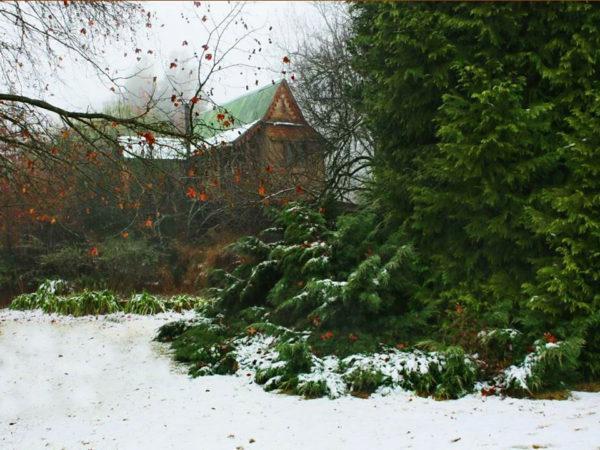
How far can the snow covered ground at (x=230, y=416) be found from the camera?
405 centimetres

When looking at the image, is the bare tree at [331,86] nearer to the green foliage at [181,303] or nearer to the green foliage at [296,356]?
the green foliage at [181,303]

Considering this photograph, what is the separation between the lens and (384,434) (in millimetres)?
4219

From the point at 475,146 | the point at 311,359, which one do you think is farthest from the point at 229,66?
the point at 311,359

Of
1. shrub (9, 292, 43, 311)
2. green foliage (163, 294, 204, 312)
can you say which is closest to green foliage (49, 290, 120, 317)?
shrub (9, 292, 43, 311)

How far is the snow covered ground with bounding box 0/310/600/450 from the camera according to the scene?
405 cm

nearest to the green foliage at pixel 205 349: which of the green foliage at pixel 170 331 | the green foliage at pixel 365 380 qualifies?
the green foliage at pixel 170 331

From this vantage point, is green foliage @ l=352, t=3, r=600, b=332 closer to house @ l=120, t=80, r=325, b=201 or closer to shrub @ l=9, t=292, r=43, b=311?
house @ l=120, t=80, r=325, b=201

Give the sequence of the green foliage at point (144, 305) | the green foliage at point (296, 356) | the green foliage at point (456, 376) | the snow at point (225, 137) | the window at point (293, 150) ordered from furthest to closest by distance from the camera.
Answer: the window at point (293, 150) < the green foliage at point (144, 305) < the snow at point (225, 137) < the green foliage at point (296, 356) < the green foliage at point (456, 376)

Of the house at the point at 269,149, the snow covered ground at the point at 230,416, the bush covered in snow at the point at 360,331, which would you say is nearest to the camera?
the snow covered ground at the point at 230,416

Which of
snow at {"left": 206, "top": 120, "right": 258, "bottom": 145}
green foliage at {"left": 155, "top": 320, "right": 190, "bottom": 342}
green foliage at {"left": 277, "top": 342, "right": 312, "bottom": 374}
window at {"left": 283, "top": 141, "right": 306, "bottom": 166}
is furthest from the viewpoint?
window at {"left": 283, "top": 141, "right": 306, "bottom": 166}

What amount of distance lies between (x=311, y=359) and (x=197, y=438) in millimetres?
1660

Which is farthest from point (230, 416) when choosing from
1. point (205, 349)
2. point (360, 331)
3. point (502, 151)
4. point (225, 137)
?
point (502, 151)

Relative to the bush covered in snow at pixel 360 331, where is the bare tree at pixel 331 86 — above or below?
above

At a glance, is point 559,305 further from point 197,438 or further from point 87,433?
point 87,433
